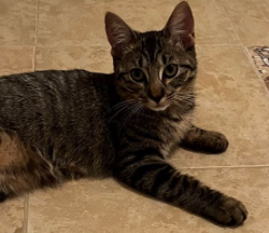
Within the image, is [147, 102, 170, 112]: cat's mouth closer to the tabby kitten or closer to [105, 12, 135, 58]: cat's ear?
the tabby kitten

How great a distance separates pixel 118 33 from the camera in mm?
1634

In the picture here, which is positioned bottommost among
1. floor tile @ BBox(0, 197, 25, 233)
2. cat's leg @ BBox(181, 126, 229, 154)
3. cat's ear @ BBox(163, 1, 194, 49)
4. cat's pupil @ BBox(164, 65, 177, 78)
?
floor tile @ BBox(0, 197, 25, 233)

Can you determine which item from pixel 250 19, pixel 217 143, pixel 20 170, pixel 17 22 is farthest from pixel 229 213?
pixel 17 22

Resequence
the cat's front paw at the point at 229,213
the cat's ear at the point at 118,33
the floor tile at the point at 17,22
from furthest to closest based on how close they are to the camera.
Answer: the floor tile at the point at 17,22 < the cat's ear at the point at 118,33 < the cat's front paw at the point at 229,213

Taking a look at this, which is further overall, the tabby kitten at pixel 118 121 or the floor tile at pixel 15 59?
the floor tile at pixel 15 59

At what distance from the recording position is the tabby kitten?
5.18 feet

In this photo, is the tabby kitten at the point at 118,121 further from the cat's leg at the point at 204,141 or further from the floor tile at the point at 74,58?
the floor tile at the point at 74,58

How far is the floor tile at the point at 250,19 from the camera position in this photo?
7.79ft

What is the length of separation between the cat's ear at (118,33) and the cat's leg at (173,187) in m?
0.36

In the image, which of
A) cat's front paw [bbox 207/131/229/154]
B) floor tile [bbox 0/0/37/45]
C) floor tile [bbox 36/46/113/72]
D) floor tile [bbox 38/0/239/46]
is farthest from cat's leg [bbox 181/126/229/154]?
floor tile [bbox 0/0/37/45]

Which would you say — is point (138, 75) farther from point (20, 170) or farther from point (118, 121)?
point (20, 170)

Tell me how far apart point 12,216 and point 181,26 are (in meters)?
0.83

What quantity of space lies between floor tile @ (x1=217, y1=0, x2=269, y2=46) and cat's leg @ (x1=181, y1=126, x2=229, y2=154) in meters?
0.71

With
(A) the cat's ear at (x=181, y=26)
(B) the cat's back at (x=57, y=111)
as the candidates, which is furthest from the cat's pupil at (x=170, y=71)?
(B) the cat's back at (x=57, y=111)
